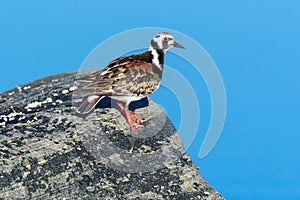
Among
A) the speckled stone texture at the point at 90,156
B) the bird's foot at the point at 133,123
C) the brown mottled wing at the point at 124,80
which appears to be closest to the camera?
the speckled stone texture at the point at 90,156

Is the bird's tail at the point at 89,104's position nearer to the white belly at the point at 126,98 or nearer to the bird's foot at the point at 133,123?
the white belly at the point at 126,98

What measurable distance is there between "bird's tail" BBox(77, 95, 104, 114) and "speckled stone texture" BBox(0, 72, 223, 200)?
0.07 meters

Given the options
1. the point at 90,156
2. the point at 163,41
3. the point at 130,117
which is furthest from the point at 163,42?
the point at 90,156

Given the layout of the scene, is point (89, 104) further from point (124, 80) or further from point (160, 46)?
point (160, 46)

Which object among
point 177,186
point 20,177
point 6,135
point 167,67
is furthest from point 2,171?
Result: point 167,67

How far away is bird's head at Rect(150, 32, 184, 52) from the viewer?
5133mm

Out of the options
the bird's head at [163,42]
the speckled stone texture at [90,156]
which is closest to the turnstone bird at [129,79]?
the bird's head at [163,42]

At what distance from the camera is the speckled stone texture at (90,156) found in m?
4.48

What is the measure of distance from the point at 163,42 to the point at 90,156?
948mm

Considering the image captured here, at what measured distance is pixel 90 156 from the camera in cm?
468

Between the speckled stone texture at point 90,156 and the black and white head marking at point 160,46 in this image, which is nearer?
the speckled stone texture at point 90,156

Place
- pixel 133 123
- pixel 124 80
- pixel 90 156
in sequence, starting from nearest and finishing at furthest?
pixel 90 156, pixel 124 80, pixel 133 123

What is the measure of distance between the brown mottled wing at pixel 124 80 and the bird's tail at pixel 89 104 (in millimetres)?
40

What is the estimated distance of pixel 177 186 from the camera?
4.72 metres
